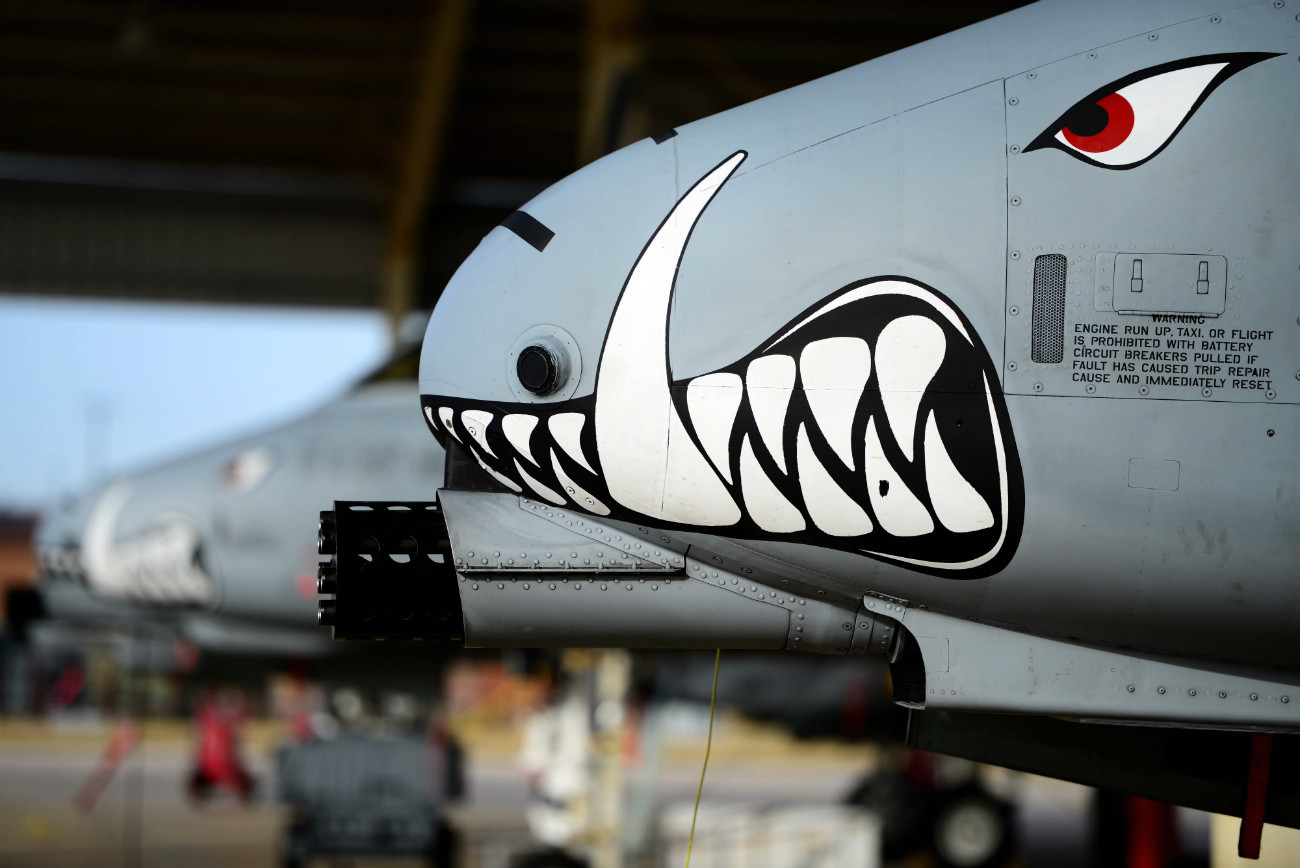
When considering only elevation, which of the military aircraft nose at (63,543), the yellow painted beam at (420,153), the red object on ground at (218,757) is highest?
the yellow painted beam at (420,153)

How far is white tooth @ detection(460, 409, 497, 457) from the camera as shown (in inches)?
117

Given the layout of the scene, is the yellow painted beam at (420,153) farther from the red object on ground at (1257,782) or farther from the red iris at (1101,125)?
the red object on ground at (1257,782)

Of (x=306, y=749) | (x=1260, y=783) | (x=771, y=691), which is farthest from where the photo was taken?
(x=771, y=691)

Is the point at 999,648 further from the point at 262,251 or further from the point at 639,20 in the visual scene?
the point at 262,251

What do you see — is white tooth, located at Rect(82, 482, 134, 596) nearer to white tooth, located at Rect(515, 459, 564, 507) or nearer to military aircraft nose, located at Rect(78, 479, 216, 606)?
military aircraft nose, located at Rect(78, 479, 216, 606)

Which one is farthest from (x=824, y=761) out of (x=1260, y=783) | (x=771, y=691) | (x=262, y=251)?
(x=1260, y=783)

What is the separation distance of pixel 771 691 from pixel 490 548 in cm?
1904

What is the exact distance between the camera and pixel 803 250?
290 centimetres

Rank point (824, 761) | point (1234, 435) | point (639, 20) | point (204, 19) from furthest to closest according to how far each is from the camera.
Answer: point (824, 761) → point (204, 19) → point (639, 20) → point (1234, 435)

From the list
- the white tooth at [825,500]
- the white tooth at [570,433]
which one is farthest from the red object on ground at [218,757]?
the white tooth at [825,500]

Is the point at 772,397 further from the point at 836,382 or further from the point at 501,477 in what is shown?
the point at 501,477

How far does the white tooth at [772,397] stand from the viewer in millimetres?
2824

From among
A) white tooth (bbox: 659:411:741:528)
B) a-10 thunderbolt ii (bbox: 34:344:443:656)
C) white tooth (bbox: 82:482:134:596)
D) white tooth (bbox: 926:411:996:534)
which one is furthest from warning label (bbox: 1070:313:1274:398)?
white tooth (bbox: 82:482:134:596)

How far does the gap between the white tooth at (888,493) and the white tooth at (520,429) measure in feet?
2.54
